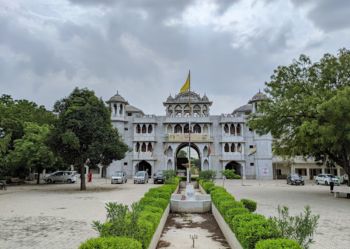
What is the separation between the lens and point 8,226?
10.5 meters

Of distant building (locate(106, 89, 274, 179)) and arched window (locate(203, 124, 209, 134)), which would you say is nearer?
distant building (locate(106, 89, 274, 179))

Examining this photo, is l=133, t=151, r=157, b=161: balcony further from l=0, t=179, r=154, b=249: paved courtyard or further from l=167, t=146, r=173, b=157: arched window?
l=0, t=179, r=154, b=249: paved courtyard

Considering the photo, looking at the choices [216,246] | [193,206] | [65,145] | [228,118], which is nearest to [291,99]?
[193,206]

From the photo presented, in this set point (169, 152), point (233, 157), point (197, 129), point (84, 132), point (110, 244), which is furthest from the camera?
point (197, 129)

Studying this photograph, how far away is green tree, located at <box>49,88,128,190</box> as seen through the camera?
2338 centimetres

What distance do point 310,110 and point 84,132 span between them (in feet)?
52.3

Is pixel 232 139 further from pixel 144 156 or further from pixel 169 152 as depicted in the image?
pixel 144 156

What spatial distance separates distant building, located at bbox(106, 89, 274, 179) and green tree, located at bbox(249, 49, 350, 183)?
72.6 feet

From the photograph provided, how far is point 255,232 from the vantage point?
6070mm

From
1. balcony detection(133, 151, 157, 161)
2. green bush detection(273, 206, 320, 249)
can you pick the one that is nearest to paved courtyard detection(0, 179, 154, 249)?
green bush detection(273, 206, 320, 249)

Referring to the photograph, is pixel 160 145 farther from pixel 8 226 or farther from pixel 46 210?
pixel 8 226

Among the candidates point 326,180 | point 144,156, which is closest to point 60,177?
point 144,156

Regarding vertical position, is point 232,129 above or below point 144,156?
above

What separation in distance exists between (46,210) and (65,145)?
394 inches
